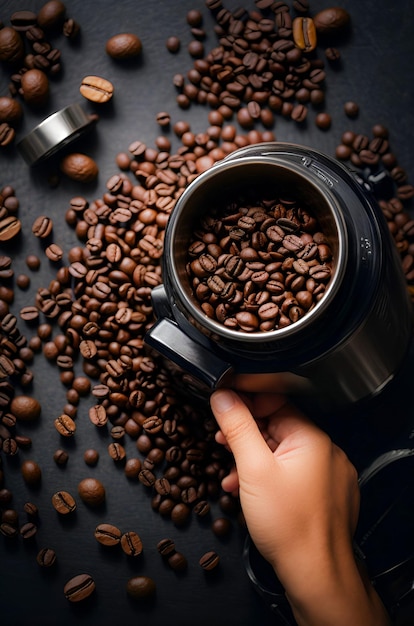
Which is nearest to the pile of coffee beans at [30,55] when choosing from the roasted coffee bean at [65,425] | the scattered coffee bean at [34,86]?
the scattered coffee bean at [34,86]

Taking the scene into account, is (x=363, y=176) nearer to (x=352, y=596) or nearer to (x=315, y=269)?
(x=315, y=269)

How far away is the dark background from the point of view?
152 centimetres

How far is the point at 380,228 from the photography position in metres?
1.16

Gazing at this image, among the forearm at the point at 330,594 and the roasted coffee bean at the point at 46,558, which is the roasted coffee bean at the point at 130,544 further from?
the forearm at the point at 330,594

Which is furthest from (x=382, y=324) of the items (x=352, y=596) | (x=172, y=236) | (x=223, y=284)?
(x=352, y=596)

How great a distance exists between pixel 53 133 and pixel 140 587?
1.06m

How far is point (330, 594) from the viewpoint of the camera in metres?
1.23

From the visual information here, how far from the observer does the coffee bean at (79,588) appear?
4.88 ft

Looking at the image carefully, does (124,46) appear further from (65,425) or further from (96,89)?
(65,425)

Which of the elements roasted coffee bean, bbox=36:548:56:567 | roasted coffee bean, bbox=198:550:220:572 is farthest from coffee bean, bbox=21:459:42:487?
roasted coffee bean, bbox=198:550:220:572

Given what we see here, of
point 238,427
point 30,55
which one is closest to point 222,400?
point 238,427

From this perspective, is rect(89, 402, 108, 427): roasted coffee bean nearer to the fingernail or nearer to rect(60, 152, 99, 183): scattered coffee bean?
the fingernail

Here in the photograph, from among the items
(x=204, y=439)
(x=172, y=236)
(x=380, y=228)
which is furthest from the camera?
(x=204, y=439)

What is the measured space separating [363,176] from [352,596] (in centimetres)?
91
